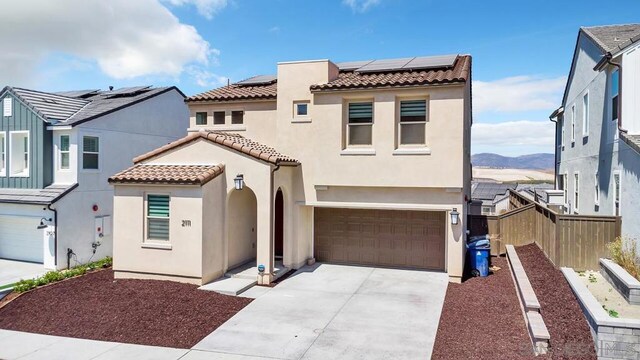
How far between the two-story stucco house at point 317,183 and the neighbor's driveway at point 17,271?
444 cm

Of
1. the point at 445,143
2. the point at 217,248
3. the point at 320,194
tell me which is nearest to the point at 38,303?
the point at 217,248

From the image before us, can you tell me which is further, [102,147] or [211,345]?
[102,147]

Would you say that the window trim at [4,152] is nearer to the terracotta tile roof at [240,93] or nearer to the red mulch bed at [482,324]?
the terracotta tile roof at [240,93]

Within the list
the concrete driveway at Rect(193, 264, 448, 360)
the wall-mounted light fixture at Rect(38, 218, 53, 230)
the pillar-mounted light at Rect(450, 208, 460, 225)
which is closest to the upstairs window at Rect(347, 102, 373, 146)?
the pillar-mounted light at Rect(450, 208, 460, 225)

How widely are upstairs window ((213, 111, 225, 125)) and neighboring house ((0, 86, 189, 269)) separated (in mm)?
4832

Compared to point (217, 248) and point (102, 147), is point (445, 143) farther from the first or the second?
point (102, 147)

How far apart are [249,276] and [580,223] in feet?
32.4

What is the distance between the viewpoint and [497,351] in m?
7.89

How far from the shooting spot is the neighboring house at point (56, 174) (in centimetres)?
1567

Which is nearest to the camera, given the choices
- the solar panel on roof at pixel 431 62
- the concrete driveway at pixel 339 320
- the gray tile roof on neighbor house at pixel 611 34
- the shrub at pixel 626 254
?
the concrete driveway at pixel 339 320

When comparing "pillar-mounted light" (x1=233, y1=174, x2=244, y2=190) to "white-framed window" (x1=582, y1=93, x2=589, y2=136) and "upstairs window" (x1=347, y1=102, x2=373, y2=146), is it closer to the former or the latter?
"upstairs window" (x1=347, y1=102, x2=373, y2=146)

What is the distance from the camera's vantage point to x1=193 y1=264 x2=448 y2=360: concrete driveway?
8.38 meters

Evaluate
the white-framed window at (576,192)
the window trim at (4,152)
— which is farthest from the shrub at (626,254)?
the window trim at (4,152)

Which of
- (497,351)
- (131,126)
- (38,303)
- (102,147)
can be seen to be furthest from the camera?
(131,126)
